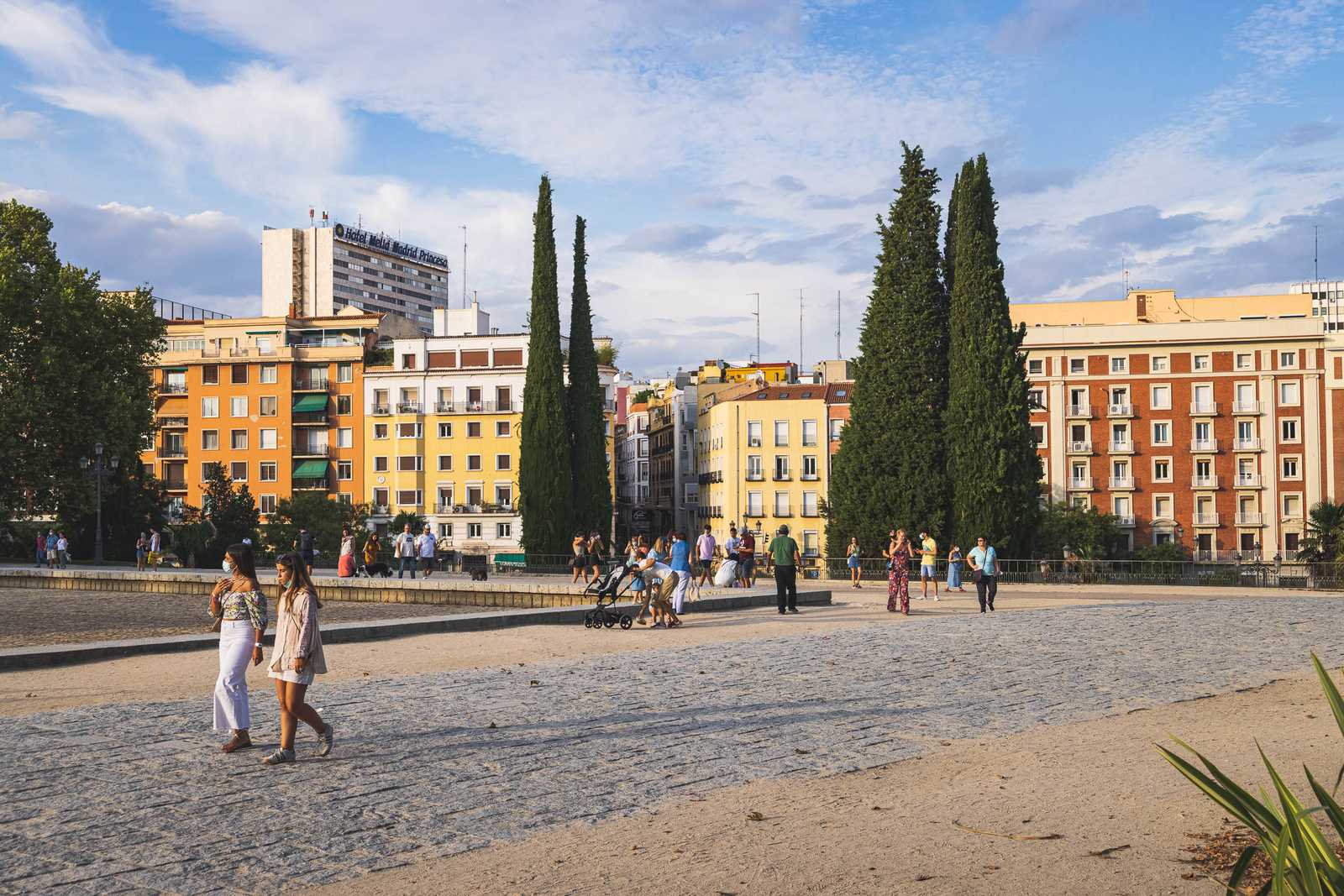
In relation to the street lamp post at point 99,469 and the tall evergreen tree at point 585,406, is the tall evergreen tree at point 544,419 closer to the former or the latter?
the tall evergreen tree at point 585,406

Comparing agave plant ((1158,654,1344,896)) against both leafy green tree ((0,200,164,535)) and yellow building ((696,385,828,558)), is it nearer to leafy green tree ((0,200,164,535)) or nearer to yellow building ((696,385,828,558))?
leafy green tree ((0,200,164,535))

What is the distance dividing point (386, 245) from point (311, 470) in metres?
86.6

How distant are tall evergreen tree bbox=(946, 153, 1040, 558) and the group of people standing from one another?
112 ft

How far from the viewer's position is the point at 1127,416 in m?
80.0

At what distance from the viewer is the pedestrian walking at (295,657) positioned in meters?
8.93

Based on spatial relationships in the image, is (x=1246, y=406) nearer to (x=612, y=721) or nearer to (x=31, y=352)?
(x=31, y=352)

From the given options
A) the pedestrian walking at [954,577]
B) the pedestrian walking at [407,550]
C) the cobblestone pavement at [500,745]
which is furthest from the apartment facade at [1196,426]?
the cobblestone pavement at [500,745]

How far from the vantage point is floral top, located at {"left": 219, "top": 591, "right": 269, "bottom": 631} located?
9.64 m

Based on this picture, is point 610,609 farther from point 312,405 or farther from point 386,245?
point 386,245

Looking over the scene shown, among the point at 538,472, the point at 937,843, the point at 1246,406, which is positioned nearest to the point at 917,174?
the point at 538,472

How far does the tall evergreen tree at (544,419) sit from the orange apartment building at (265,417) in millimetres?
30583

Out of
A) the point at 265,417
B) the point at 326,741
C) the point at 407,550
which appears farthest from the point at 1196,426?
the point at 326,741

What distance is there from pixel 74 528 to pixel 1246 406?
68.0m

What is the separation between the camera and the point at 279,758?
881 centimetres
